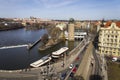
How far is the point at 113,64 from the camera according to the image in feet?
102

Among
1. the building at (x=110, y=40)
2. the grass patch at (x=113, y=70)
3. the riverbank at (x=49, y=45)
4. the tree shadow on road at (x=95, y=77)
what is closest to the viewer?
the tree shadow on road at (x=95, y=77)

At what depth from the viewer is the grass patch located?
25.2 metres

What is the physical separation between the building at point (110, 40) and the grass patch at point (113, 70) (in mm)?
4897

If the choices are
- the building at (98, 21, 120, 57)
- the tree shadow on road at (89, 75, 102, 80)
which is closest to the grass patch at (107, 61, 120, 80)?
the tree shadow on road at (89, 75, 102, 80)

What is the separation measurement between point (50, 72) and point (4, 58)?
16.3 meters

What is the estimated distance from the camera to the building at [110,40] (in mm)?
35812

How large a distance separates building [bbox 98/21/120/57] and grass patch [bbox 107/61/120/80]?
4897 millimetres

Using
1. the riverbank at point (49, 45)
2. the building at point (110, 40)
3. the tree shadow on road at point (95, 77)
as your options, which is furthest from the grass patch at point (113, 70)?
the riverbank at point (49, 45)

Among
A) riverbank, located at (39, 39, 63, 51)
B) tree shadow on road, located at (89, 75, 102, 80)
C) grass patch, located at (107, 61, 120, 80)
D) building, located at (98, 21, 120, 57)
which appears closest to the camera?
tree shadow on road, located at (89, 75, 102, 80)

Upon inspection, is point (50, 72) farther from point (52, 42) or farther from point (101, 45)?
point (52, 42)

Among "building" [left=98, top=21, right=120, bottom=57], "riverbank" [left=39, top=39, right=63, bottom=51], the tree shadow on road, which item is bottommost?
"riverbank" [left=39, top=39, right=63, bottom=51]

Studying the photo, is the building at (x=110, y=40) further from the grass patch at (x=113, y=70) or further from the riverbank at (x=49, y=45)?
the riverbank at (x=49, y=45)

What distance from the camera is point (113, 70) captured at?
92.1ft

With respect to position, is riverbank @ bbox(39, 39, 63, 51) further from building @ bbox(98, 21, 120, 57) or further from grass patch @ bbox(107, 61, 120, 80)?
grass patch @ bbox(107, 61, 120, 80)
